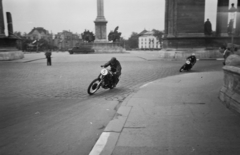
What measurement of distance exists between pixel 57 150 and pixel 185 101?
381 centimetres

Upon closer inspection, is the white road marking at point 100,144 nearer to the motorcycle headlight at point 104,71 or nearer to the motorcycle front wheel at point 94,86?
the motorcycle front wheel at point 94,86

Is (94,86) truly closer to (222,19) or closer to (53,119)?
(53,119)

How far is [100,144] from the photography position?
333 cm

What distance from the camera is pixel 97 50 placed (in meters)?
48.5

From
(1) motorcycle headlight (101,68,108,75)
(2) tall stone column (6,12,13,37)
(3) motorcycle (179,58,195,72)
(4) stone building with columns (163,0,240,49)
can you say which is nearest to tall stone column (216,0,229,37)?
(4) stone building with columns (163,0,240,49)

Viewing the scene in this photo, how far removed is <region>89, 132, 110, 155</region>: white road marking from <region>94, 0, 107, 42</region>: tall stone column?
44061 mm

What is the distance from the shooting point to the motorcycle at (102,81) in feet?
23.5

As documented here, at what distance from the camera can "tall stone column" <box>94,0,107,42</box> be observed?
45.4 metres

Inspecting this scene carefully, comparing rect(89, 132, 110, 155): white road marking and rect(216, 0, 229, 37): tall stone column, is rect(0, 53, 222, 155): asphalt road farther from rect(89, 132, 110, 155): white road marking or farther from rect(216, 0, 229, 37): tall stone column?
rect(216, 0, 229, 37): tall stone column

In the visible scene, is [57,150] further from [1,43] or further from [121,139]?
[1,43]

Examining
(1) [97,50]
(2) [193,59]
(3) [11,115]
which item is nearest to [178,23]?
(2) [193,59]

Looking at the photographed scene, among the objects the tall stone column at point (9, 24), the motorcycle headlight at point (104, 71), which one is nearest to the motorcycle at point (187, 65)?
the motorcycle headlight at point (104, 71)

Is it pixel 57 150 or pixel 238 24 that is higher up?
pixel 238 24

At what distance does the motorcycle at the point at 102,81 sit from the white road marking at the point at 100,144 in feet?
11.4
